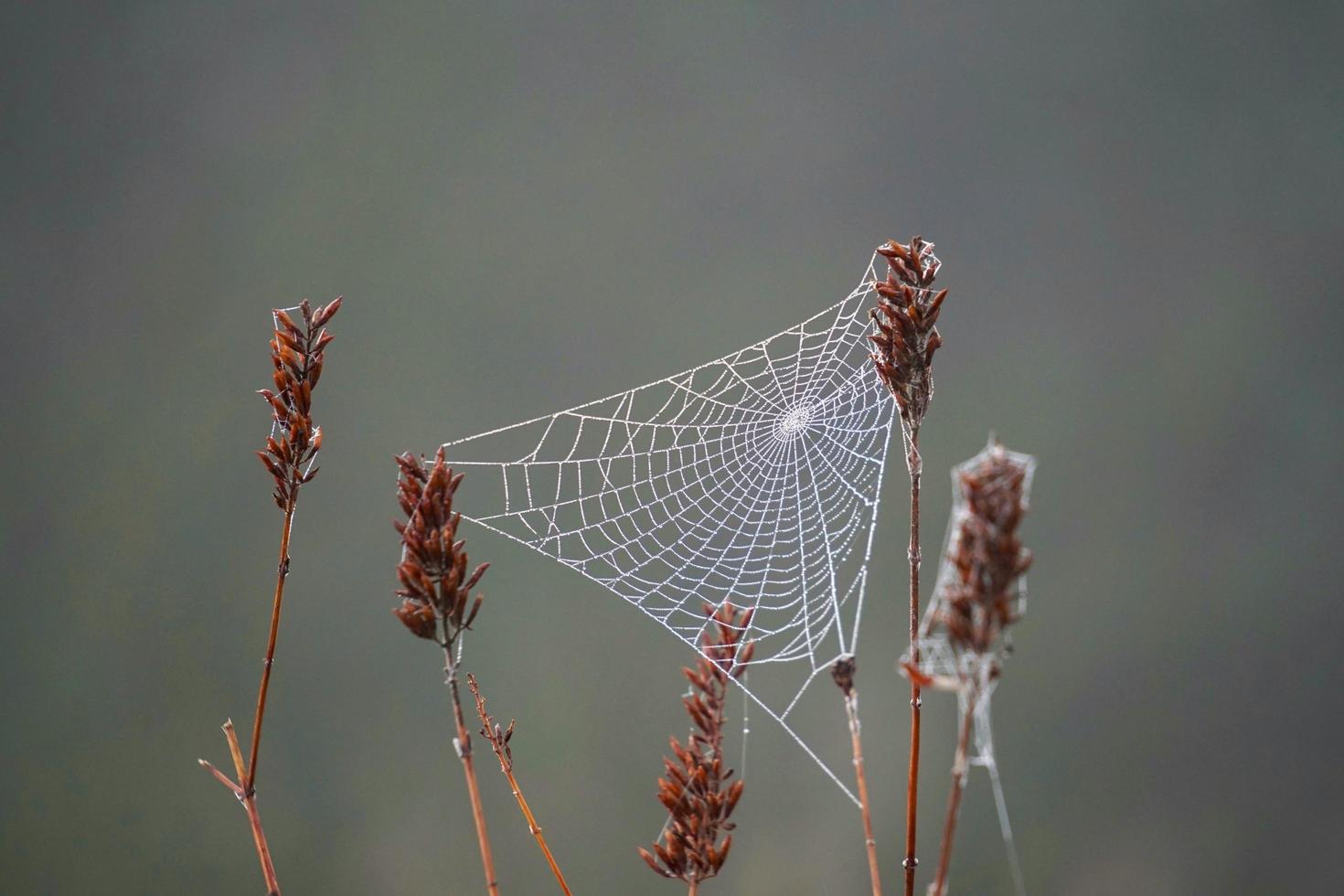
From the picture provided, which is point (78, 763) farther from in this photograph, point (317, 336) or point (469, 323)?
point (317, 336)

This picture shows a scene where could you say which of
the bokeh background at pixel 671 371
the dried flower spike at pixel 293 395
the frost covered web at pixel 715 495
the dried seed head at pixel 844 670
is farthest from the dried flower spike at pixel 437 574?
the bokeh background at pixel 671 371

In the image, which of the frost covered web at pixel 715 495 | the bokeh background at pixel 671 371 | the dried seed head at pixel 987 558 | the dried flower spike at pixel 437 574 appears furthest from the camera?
the bokeh background at pixel 671 371

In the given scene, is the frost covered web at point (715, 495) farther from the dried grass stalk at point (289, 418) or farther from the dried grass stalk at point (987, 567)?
the dried grass stalk at point (987, 567)

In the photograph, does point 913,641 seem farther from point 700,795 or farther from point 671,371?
point 671,371

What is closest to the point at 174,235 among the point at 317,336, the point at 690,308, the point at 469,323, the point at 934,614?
the point at 469,323

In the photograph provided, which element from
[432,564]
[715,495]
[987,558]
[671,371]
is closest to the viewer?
[987,558]

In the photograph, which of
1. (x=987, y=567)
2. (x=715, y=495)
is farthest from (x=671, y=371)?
(x=987, y=567)

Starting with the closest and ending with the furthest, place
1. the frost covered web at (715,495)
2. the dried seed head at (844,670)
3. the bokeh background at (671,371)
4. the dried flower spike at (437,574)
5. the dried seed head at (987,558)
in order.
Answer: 1. the dried seed head at (987,558)
2. the dried flower spike at (437,574)
3. the dried seed head at (844,670)
4. the frost covered web at (715,495)
5. the bokeh background at (671,371)
